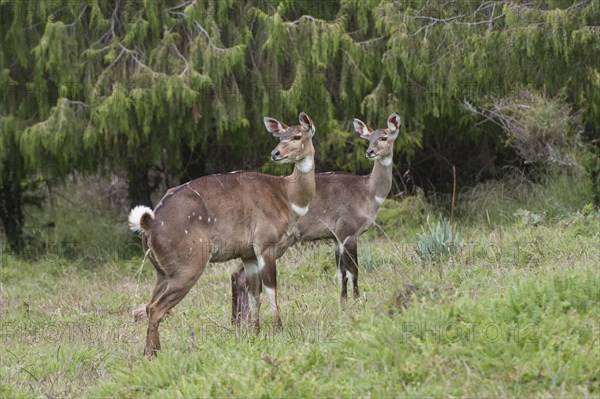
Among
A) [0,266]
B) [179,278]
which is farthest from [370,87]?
[179,278]

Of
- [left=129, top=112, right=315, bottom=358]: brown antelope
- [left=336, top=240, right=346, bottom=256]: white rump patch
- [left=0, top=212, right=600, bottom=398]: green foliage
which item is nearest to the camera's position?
[left=0, top=212, right=600, bottom=398]: green foliage

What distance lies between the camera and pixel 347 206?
10.9 metres

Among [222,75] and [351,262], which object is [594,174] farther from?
[222,75]

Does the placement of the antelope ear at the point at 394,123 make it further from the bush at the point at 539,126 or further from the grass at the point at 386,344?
the bush at the point at 539,126

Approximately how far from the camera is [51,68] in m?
14.3

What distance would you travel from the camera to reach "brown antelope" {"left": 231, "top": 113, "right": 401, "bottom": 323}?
1070cm

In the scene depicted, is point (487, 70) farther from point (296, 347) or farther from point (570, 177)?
point (296, 347)

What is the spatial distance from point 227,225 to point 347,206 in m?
2.57

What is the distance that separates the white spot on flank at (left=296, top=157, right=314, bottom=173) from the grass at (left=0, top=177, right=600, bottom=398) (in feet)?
4.23

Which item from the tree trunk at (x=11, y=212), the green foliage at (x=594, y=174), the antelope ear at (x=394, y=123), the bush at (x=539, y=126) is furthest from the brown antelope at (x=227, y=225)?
the tree trunk at (x=11, y=212)

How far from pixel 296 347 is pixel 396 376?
1146mm

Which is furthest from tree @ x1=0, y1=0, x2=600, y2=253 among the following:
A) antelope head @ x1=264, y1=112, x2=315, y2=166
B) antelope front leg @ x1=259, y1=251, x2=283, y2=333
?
antelope front leg @ x1=259, y1=251, x2=283, y2=333

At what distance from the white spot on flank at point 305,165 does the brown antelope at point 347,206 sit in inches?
38.7

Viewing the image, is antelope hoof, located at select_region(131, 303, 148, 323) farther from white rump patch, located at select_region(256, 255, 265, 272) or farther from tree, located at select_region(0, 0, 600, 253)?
tree, located at select_region(0, 0, 600, 253)
